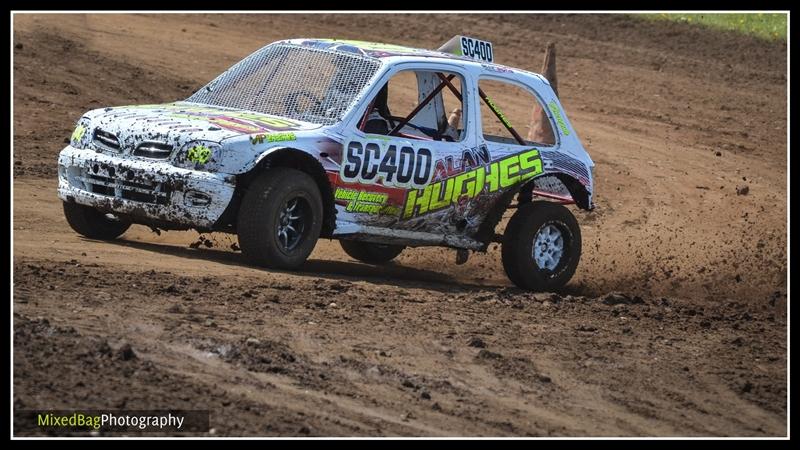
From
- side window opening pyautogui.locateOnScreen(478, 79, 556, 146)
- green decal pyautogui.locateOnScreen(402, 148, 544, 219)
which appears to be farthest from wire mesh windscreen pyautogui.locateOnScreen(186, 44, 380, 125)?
side window opening pyautogui.locateOnScreen(478, 79, 556, 146)

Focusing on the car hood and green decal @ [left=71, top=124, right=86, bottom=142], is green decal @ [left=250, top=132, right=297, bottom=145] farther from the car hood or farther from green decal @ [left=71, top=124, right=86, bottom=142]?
green decal @ [left=71, top=124, right=86, bottom=142]

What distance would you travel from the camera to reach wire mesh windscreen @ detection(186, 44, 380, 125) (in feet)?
36.2

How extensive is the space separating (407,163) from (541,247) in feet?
5.18

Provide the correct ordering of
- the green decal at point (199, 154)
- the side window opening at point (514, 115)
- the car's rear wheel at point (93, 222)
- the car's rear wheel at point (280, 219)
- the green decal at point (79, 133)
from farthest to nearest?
1. the side window opening at point (514, 115)
2. the car's rear wheel at point (93, 222)
3. the green decal at point (79, 133)
4. the car's rear wheel at point (280, 219)
5. the green decal at point (199, 154)

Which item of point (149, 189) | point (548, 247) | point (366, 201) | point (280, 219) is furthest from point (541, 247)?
point (149, 189)

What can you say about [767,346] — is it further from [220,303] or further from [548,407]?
[220,303]

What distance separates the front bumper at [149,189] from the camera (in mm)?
10211

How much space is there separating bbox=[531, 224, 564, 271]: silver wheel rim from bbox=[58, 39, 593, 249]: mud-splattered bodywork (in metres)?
0.37

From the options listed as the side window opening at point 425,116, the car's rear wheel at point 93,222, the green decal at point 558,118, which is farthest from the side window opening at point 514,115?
the car's rear wheel at point 93,222

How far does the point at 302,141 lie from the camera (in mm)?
10484

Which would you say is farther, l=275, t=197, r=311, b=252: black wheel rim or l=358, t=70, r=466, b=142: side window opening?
l=358, t=70, r=466, b=142: side window opening

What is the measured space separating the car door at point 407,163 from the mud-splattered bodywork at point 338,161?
1 cm

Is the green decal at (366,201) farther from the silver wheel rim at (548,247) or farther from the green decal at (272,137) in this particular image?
the silver wheel rim at (548,247)
